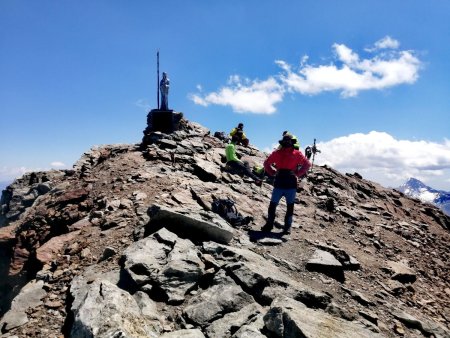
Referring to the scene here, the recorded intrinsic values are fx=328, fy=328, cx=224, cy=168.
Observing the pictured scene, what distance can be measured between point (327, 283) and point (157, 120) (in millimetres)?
18625

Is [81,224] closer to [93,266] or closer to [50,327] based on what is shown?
[93,266]

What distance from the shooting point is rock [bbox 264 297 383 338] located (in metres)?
5.30

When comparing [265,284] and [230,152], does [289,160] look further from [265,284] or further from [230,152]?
Result: [230,152]

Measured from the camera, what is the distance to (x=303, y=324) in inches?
211

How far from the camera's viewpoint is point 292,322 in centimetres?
535

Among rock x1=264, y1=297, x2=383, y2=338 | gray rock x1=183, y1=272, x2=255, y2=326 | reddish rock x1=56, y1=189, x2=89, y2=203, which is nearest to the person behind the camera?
rock x1=264, y1=297, x2=383, y2=338

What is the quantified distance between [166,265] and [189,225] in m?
2.00

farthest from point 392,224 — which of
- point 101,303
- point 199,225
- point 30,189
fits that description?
point 30,189

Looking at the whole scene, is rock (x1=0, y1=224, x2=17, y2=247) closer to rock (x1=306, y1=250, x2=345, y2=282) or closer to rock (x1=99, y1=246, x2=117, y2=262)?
rock (x1=99, y1=246, x2=117, y2=262)

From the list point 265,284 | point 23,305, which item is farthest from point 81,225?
point 265,284

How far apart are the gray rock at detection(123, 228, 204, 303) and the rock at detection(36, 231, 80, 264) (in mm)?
3462

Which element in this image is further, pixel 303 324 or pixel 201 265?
pixel 201 265

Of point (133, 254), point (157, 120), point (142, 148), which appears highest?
point (157, 120)

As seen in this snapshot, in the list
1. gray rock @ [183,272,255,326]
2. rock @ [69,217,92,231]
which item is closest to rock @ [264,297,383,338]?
gray rock @ [183,272,255,326]
